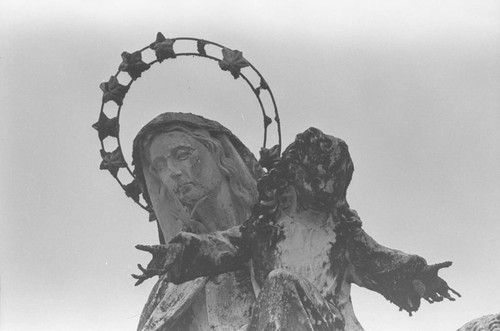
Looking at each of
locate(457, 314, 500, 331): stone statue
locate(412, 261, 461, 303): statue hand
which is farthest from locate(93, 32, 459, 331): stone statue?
locate(457, 314, 500, 331): stone statue

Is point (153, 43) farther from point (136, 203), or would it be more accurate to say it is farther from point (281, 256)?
point (281, 256)

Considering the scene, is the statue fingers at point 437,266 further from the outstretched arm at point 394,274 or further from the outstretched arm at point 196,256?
the outstretched arm at point 196,256

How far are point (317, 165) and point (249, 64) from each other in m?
2.82

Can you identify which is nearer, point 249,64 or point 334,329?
point 334,329

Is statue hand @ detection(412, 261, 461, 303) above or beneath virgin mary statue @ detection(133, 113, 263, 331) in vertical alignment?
beneath

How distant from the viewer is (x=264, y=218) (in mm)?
18641

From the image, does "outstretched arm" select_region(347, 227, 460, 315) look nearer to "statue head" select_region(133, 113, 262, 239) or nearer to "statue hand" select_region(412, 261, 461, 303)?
"statue hand" select_region(412, 261, 461, 303)

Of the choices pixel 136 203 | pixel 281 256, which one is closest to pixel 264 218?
pixel 281 256

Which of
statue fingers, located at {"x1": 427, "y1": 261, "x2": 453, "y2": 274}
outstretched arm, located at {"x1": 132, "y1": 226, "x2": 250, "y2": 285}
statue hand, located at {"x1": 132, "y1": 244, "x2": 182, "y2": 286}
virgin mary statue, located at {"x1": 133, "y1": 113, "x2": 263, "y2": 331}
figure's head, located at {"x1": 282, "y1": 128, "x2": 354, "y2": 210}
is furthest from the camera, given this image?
virgin mary statue, located at {"x1": 133, "y1": 113, "x2": 263, "y2": 331}

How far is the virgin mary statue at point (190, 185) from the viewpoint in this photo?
1955cm

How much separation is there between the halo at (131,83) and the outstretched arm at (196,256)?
77.6 inches

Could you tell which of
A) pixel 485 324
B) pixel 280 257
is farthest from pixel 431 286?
pixel 485 324

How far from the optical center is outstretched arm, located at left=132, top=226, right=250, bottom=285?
17547mm

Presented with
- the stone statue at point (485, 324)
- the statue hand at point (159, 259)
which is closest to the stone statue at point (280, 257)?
the statue hand at point (159, 259)
